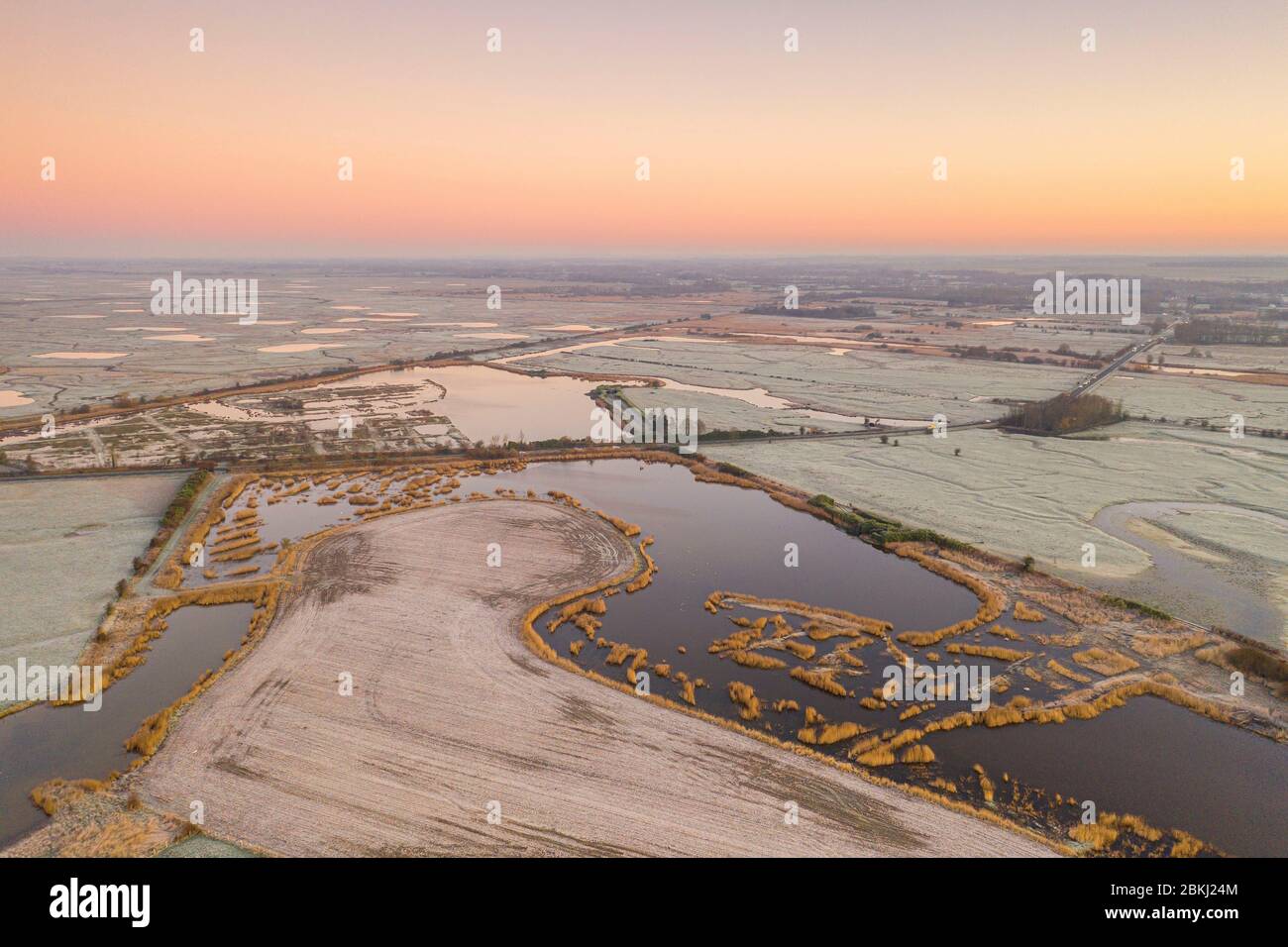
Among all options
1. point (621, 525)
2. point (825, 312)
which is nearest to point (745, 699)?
point (621, 525)

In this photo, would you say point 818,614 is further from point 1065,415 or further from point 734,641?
point 1065,415

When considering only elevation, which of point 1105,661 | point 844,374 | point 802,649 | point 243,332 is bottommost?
Answer: point 1105,661

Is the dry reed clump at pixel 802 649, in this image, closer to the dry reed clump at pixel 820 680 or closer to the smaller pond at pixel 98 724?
the dry reed clump at pixel 820 680

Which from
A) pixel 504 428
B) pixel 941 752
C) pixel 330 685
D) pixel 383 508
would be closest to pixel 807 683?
pixel 941 752

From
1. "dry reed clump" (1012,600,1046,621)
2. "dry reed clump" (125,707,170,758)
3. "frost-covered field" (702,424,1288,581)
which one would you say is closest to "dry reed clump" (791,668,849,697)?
"dry reed clump" (1012,600,1046,621)

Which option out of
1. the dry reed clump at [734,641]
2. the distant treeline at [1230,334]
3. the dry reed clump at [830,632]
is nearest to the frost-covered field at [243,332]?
the dry reed clump at [734,641]

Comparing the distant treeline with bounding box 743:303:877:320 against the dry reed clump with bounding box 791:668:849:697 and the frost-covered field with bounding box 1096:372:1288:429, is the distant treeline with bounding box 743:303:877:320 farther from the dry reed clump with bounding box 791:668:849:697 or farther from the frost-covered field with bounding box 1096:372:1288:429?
the dry reed clump with bounding box 791:668:849:697
